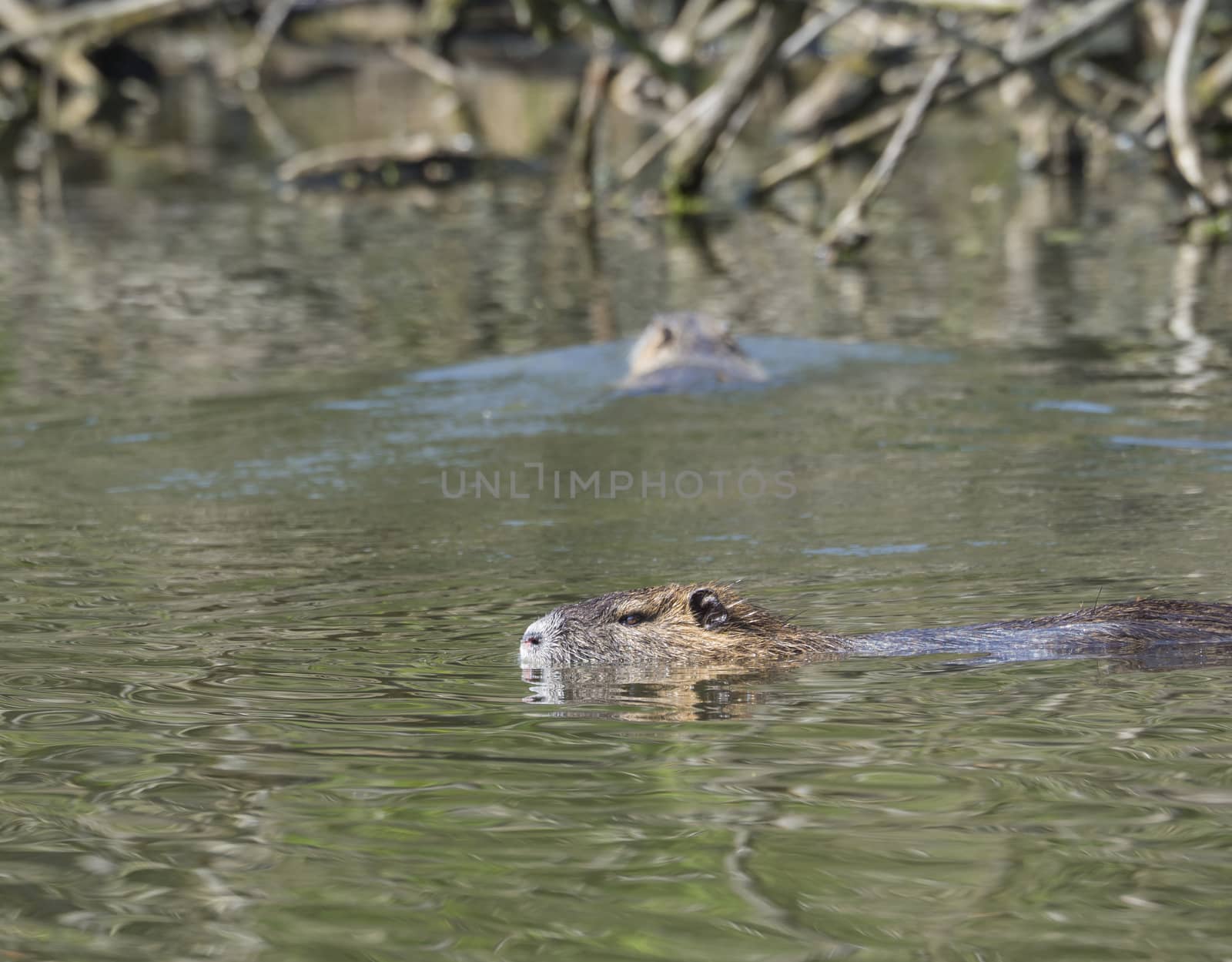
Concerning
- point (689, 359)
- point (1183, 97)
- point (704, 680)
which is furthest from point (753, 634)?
point (1183, 97)

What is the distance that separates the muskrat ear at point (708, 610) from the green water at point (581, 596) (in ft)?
0.75

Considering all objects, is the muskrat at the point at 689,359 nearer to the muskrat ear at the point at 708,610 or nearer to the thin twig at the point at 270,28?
the muskrat ear at the point at 708,610

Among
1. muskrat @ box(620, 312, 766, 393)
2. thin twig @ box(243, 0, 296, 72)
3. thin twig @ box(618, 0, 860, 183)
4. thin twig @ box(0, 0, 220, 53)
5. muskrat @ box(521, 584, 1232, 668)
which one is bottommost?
muskrat @ box(521, 584, 1232, 668)

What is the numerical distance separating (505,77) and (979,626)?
32.7m

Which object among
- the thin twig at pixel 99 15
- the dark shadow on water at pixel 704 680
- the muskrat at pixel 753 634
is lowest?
the dark shadow on water at pixel 704 680

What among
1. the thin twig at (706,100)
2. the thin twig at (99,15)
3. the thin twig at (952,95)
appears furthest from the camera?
the thin twig at (99,15)

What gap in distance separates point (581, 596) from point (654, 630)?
3.00ft

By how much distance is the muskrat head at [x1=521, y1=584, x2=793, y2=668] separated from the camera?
245 inches

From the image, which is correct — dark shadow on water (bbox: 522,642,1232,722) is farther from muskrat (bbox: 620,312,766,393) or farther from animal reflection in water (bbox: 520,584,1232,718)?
muskrat (bbox: 620,312,766,393)

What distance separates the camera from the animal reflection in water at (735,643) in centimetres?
594

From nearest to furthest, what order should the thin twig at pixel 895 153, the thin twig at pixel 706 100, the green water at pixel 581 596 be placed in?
1. the green water at pixel 581 596
2. the thin twig at pixel 895 153
3. the thin twig at pixel 706 100

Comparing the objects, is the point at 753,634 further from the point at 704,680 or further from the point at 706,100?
the point at 706,100

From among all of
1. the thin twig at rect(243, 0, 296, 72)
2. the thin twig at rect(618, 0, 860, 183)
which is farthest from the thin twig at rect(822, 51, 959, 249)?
the thin twig at rect(243, 0, 296, 72)

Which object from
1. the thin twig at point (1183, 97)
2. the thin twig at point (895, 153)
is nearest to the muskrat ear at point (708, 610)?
the thin twig at point (895, 153)
